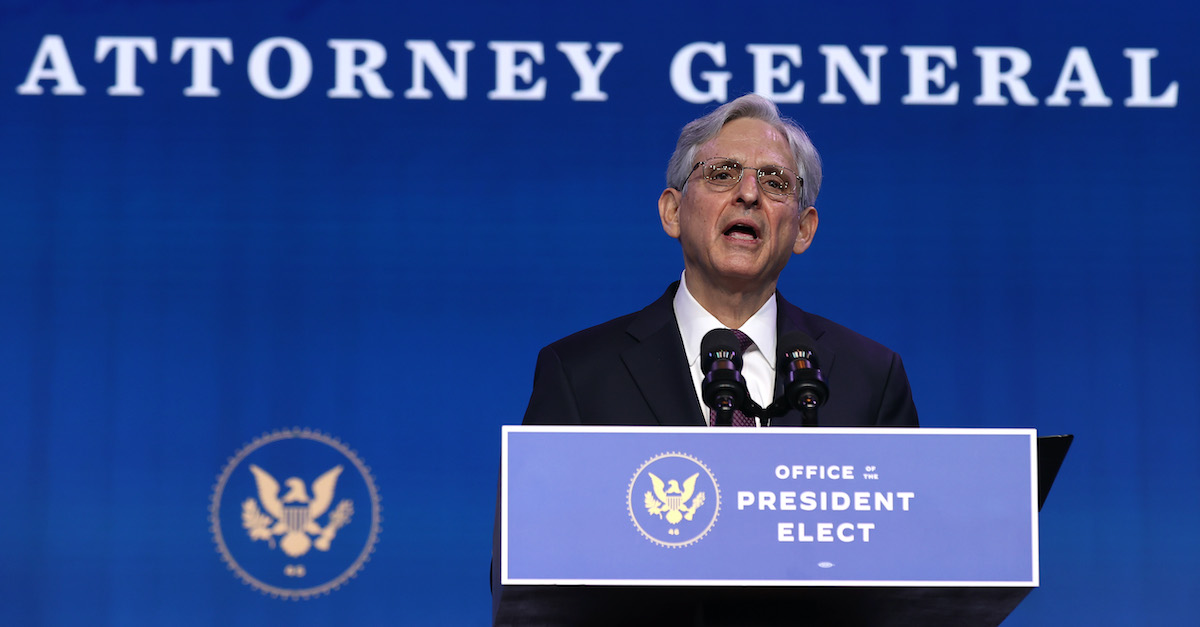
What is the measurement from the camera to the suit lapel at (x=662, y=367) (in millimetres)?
1904

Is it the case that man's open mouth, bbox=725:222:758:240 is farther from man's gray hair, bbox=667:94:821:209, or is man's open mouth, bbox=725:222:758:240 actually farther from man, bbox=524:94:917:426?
man's gray hair, bbox=667:94:821:209

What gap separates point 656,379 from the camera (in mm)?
1963

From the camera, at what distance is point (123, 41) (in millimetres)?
3354

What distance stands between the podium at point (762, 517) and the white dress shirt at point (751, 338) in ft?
1.68

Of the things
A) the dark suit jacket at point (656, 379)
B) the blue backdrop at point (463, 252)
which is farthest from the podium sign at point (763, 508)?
the blue backdrop at point (463, 252)

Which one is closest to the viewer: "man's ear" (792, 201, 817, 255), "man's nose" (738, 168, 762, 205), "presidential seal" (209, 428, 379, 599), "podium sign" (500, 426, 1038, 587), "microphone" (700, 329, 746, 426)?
"podium sign" (500, 426, 1038, 587)

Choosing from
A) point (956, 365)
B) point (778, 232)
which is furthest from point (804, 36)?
point (778, 232)

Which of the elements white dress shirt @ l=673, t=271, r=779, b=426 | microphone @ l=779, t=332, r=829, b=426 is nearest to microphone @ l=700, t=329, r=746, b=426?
microphone @ l=779, t=332, r=829, b=426

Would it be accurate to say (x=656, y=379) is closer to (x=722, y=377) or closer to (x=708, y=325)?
(x=708, y=325)

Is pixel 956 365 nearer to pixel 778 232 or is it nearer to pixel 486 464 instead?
pixel 486 464

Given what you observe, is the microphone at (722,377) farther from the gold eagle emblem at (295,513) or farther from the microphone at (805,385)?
the gold eagle emblem at (295,513)

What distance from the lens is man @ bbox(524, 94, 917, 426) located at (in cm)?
196

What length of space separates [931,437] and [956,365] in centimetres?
200

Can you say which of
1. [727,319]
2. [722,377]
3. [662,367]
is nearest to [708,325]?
[727,319]
